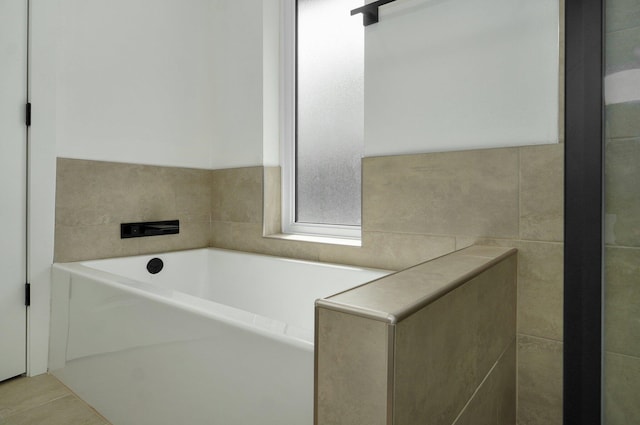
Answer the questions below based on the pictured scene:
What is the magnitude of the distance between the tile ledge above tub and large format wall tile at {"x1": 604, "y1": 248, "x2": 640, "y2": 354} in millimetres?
367

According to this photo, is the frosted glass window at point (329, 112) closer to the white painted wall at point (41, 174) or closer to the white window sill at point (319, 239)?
the white window sill at point (319, 239)

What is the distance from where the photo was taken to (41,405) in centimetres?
134

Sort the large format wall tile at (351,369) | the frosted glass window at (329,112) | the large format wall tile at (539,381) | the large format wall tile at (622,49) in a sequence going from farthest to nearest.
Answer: the frosted glass window at (329,112)
the large format wall tile at (539,381)
the large format wall tile at (622,49)
the large format wall tile at (351,369)

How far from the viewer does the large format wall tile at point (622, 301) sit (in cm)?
96

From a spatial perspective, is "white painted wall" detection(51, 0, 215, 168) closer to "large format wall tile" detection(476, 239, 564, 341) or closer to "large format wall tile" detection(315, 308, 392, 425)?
"large format wall tile" detection(315, 308, 392, 425)

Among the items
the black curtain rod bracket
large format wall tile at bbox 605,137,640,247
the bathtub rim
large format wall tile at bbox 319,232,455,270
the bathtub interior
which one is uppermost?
the black curtain rod bracket

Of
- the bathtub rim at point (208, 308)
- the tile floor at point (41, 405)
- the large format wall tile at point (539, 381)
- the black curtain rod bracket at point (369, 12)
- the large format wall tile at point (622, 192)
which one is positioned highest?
the black curtain rod bracket at point (369, 12)

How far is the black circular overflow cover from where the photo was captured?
6.12ft

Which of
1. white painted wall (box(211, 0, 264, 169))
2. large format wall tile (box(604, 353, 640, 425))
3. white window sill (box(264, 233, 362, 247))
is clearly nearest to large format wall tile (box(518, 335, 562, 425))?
large format wall tile (box(604, 353, 640, 425))

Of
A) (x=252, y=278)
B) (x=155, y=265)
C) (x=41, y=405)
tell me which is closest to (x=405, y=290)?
(x=252, y=278)

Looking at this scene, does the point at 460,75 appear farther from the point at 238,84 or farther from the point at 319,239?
the point at 238,84

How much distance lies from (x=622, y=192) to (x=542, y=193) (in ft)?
0.60

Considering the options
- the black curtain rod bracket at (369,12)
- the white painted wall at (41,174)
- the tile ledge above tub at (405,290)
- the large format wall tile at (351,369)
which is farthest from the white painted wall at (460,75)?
the white painted wall at (41,174)

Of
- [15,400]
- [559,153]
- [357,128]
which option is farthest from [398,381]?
[15,400]
